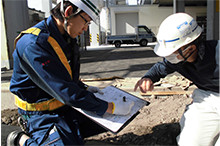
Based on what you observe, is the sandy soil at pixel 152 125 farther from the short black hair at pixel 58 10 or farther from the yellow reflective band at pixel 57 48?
the short black hair at pixel 58 10

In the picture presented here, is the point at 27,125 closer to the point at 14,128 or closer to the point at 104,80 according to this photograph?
the point at 14,128

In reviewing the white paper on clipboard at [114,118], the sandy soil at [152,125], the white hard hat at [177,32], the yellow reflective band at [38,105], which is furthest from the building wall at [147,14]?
the yellow reflective band at [38,105]

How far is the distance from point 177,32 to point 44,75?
132cm

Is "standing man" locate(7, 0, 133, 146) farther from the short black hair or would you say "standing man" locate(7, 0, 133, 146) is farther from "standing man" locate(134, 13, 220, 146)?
"standing man" locate(134, 13, 220, 146)

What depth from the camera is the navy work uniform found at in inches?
66.9

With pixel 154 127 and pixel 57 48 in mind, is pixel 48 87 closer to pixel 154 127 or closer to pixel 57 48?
pixel 57 48

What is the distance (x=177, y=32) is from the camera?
6.55 feet

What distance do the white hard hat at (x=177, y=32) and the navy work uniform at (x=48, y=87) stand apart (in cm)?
88

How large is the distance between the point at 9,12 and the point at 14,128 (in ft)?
20.2

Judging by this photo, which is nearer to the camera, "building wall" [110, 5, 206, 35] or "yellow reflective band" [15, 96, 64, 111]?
"yellow reflective band" [15, 96, 64, 111]

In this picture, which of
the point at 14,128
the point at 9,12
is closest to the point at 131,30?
the point at 9,12

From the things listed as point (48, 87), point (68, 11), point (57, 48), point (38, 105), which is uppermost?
point (68, 11)

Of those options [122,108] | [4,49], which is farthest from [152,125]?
[4,49]

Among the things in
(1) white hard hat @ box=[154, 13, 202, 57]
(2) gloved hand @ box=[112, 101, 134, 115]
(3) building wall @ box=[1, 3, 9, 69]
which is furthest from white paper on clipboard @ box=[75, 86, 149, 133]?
(3) building wall @ box=[1, 3, 9, 69]
